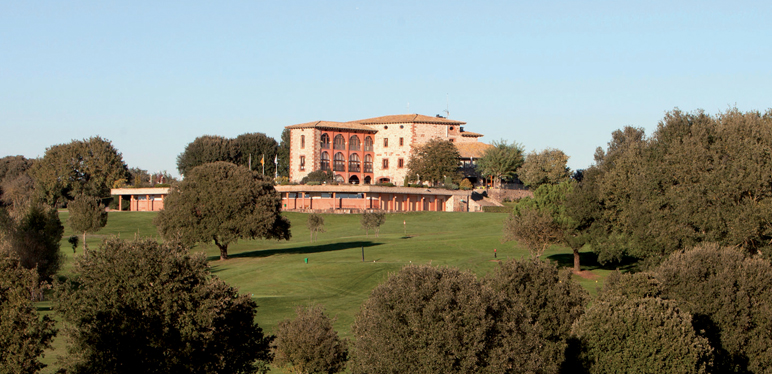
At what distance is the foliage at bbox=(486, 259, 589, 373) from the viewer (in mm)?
27141

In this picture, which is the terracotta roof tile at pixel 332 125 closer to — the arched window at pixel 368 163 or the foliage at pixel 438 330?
the arched window at pixel 368 163

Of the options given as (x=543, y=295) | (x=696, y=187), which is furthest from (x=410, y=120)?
(x=543, y=295)

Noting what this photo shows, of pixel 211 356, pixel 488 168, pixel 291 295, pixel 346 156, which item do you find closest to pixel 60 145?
pixel 346 156

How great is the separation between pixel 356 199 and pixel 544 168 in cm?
2628

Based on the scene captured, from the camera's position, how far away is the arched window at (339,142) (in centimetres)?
11550

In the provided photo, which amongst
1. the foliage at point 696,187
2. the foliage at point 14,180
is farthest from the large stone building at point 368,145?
the foliage at point 696,187

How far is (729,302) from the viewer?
30.4 m

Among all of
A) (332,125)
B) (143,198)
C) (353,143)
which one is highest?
(332,125)

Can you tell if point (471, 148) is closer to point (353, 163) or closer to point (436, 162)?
point (436, 162)

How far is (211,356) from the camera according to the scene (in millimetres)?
20672

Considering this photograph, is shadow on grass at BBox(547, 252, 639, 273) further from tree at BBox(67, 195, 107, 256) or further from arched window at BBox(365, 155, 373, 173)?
arched window at BBox(365, 155, 373, 173)

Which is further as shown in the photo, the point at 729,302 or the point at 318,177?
the point at 318,177

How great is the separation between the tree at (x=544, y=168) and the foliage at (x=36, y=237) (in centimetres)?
6629

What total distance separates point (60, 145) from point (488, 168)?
206ft
